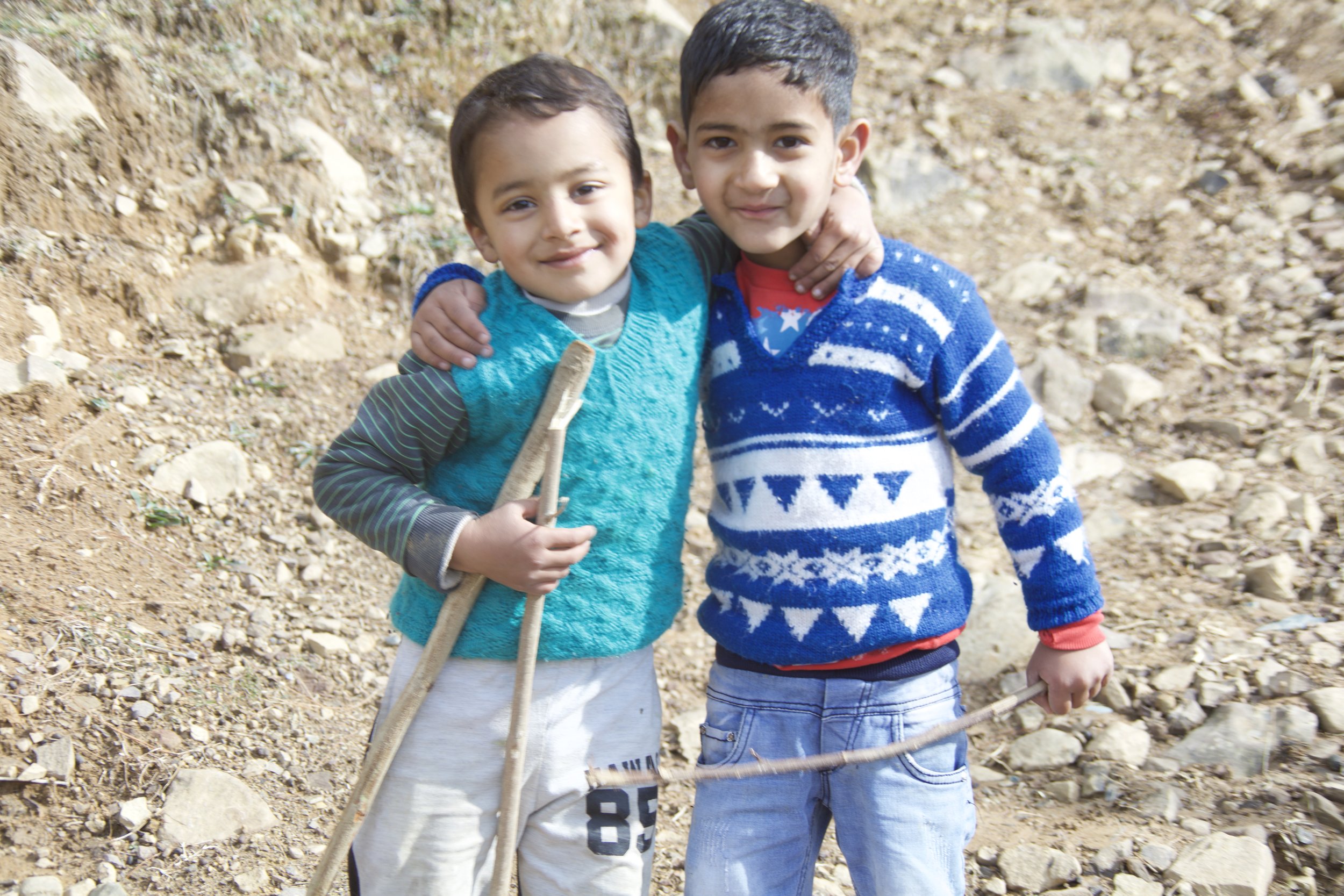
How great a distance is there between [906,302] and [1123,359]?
2.61 metres

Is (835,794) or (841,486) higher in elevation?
(841,486)

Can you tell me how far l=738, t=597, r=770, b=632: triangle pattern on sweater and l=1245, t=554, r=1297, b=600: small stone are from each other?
1879 millimetres

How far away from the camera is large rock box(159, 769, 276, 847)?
7.70 feet

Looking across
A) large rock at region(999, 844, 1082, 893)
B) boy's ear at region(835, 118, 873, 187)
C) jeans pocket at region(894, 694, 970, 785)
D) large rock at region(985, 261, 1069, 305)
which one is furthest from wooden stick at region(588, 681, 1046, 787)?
large rock at region(985, 261, 1069, 305)

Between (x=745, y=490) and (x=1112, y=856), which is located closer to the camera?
(x=745, y=490)

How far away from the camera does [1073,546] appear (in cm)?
187

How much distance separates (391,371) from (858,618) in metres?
2.22

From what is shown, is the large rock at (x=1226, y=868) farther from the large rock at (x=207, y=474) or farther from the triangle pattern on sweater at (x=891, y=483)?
the large rock at (x=207, y=474)

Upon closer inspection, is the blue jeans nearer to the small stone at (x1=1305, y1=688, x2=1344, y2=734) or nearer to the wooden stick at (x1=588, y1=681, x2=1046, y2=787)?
the wooden stick at (x1=588, y1=681, x2=1046, y2=787)

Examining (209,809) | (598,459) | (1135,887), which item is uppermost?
(598,459)

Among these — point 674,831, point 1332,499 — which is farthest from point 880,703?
point 1332,499

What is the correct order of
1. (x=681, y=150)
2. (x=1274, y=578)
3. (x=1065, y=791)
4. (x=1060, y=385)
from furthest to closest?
(x=1060, y=385)
(x=1274, y=578)
(x=1065, y=791)
(x=681, y=150)

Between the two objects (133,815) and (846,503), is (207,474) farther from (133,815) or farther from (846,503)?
(846,503)

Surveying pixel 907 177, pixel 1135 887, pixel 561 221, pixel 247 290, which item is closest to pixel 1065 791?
pixel 1135 887
